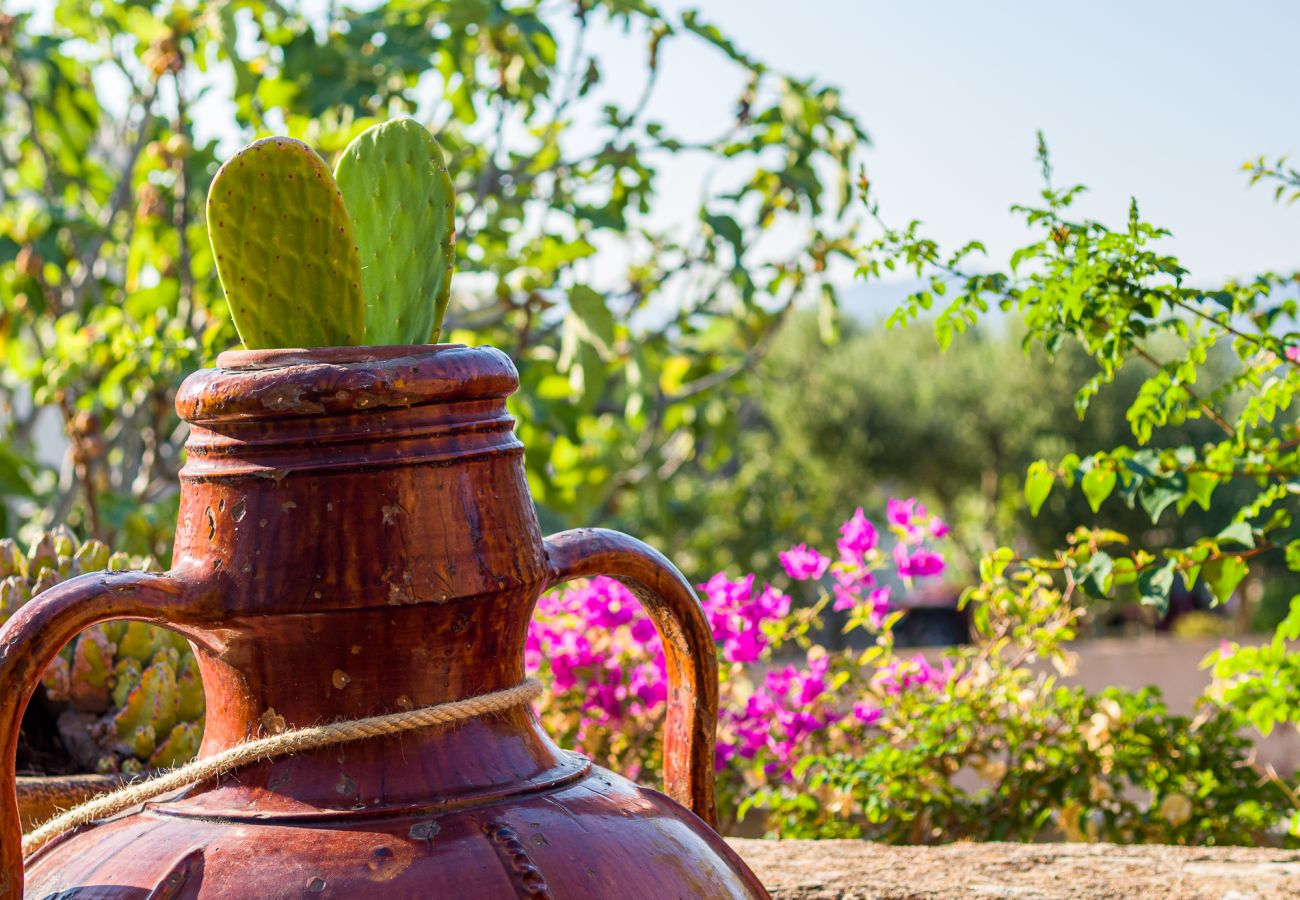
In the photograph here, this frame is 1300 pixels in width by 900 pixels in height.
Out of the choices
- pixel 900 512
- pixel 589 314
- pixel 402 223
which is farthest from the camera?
pixel 589 314

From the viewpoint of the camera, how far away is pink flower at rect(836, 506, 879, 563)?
341cm

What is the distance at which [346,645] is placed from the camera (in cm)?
115

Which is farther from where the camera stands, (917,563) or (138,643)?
(917,563)

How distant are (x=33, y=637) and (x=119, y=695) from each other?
120 cm

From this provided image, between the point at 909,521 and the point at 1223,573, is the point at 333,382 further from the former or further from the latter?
the point at 909,521

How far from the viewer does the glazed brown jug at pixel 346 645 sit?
108cm

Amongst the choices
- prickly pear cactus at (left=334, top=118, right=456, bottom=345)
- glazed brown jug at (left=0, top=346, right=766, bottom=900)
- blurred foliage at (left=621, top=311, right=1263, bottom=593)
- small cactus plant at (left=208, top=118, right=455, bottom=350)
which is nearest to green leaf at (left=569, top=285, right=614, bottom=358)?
prickly pear cactus at (left=334, top=118, right=456, bottom=345)

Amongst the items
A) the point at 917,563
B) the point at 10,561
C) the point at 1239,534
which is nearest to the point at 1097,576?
the point at 1239,534

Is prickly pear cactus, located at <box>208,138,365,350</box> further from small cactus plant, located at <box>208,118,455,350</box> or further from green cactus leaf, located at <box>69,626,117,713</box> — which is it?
green cactus leaf, located at <box>69,626,117,713</box>

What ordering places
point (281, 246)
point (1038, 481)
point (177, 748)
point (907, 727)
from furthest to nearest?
point (907, 727) < point (1038, 481) < point (177, 748) < point (281, 246)

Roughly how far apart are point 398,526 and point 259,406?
0.15 meters

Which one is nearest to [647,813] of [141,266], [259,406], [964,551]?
[259,406]

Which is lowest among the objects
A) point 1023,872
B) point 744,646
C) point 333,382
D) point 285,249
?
point 1023,872

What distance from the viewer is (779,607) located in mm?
3465
